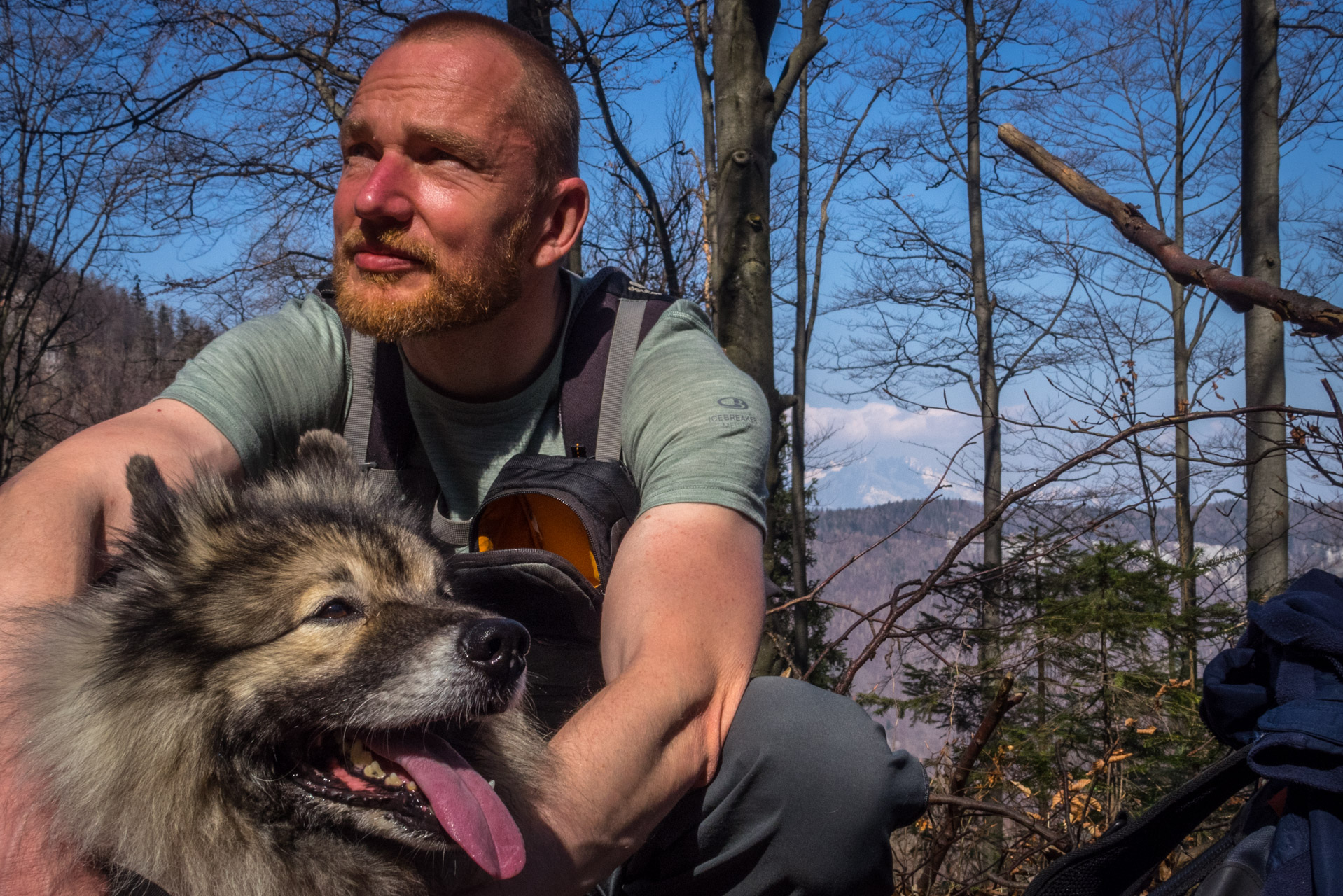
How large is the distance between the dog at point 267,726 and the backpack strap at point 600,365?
104 cm

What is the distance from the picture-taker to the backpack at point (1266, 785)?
152 centimetres

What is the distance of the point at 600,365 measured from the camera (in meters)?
2.87

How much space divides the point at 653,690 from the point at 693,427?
772 millimetres

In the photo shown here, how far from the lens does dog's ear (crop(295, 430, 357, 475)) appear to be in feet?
7.95

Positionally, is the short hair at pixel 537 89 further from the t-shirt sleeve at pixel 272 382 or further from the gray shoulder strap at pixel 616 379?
the t-shirt sleeve at pixel 272 382

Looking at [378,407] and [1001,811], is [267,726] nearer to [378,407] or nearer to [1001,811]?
[378,407]

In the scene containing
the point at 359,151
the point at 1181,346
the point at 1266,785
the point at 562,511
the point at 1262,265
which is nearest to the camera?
the point at 1266,785

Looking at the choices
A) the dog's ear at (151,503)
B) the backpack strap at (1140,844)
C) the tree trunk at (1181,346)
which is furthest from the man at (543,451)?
the tree trunk at (1181,346)

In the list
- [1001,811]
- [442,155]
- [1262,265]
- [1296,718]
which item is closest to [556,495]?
[442,155]

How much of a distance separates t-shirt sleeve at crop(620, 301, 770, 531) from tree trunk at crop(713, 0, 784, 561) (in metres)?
3.54

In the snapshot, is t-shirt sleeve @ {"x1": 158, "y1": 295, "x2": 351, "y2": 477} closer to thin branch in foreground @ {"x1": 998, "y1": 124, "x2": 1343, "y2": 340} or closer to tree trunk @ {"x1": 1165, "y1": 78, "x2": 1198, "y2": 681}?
thin branch in foreground @ {"x1": 998, "y1": 124, "x2": 1343, "y2": 340}

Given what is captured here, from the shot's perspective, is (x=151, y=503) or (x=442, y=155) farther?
(x=442, y=155)

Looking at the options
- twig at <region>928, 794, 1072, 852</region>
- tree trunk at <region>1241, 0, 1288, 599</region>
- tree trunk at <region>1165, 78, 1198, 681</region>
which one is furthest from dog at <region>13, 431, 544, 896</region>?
tree trunk at <region>1165, 78, 1198, 681</region>

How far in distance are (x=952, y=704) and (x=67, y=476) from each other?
355cm
